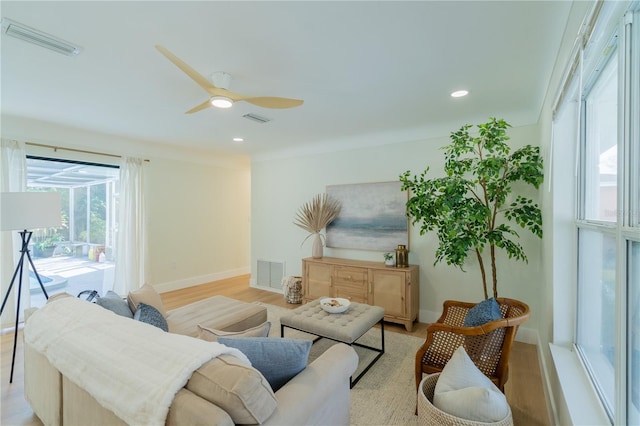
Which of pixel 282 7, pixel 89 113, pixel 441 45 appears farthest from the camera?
pixel 89 113

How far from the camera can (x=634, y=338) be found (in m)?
1.01

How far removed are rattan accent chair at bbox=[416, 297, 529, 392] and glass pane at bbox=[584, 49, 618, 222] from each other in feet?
2.52

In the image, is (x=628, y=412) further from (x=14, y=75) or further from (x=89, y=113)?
(x=89, y=113)

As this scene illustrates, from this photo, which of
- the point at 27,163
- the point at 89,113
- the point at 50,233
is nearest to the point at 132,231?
the point at 50,233

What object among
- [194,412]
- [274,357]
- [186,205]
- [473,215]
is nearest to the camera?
[194,412]

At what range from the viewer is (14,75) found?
94.1 inches

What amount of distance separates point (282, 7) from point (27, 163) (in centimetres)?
406

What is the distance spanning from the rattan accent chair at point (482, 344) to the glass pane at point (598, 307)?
1.00 ft

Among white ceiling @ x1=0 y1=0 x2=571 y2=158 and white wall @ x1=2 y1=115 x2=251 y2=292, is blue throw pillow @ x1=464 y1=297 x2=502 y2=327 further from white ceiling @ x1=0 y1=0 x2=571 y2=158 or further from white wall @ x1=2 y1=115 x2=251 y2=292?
white wall @ x1=2 y1=115 x2=251 y2=292

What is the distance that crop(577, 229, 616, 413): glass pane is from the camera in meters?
1.33

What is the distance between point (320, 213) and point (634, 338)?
3.66m

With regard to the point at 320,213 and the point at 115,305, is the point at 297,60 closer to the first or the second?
the point at 115,305

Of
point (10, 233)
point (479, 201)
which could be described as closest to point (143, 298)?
point (10, 233)

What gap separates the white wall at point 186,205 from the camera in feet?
14.1
